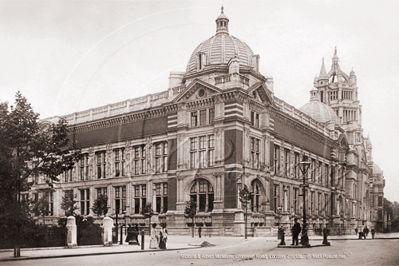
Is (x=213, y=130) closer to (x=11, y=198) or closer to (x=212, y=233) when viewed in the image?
(x=212, y=233)

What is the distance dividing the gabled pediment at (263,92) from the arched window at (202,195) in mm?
11000

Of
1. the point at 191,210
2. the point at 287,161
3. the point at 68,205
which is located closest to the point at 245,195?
the point at 191,210

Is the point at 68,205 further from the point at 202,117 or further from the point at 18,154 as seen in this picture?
the point at 18,154

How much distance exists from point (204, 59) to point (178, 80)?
17.2 ft

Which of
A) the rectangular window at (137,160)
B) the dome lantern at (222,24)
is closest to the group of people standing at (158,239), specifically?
the rectangular window at (137,160)

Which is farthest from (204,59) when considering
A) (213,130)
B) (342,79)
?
(342,79)

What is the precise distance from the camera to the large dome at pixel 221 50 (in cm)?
5919

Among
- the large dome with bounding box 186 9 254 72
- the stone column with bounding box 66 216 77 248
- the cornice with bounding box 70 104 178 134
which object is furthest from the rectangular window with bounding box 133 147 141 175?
the stone column with bounding box 66 216 77 248

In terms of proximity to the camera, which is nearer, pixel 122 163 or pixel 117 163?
pixel 122 163

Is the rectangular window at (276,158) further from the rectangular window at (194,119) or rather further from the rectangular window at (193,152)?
the rectangular window at (194,119)

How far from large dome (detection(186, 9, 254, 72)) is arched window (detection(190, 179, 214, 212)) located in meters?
13.9

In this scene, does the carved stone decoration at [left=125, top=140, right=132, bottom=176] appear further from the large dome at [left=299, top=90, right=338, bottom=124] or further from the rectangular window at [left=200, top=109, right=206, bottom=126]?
the large dome at [left=299, top=90, right=338, bottom=124]

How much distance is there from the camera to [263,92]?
56.7 m

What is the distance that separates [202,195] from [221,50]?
17443 millimetres
